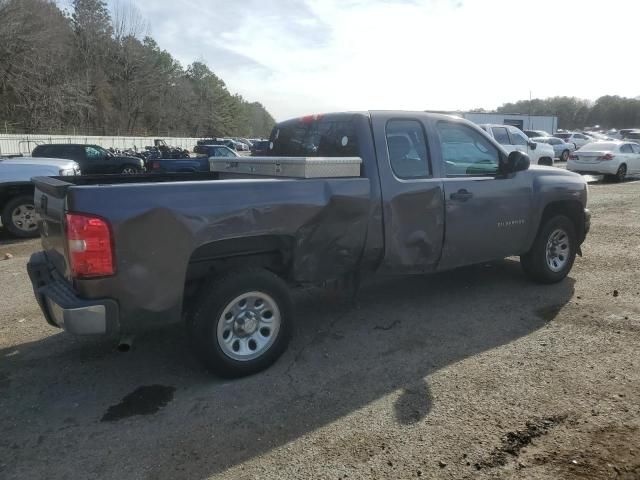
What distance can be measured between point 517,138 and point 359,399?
15.9 metres

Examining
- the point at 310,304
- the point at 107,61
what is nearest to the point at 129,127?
the point at 107,61

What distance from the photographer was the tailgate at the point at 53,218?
3320mm

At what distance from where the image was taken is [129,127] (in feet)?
217

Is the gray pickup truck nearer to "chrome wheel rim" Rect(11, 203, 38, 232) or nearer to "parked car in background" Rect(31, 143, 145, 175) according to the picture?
"chrome wheel rim" Rect(11, 203, 38, 232)

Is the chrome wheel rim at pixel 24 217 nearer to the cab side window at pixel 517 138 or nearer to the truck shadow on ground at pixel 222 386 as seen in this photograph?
the truck shadow on ground at pixel 222 386

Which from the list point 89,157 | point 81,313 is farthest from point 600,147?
point 81,313

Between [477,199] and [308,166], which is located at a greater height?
[308,166]

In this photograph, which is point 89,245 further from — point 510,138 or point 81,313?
point 510,138

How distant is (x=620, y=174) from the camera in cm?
1844

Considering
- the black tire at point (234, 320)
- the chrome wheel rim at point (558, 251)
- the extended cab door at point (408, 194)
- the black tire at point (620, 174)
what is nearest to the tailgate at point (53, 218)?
the black tire at point (234, 320)

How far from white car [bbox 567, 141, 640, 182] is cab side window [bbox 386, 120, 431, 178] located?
53.2 feet

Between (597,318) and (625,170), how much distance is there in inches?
644

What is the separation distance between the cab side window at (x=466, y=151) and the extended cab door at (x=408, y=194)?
250mm

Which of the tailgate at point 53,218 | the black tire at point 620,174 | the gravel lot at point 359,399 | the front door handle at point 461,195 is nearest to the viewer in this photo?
the gravel lot at point 359,399
